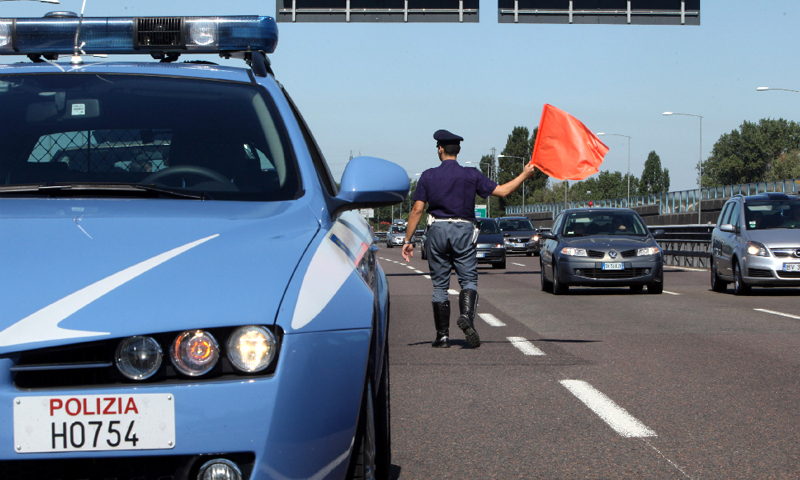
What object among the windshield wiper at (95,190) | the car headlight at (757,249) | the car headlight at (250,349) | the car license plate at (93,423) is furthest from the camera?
the car headlight at (757,249)

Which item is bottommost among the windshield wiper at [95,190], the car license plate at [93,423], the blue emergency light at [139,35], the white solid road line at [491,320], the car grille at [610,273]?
the white solid road line at [491,320]

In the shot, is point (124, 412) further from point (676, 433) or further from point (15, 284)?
point (676, 433)

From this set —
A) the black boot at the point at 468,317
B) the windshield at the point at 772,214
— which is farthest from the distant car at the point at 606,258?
the black boot at the point at 468,317

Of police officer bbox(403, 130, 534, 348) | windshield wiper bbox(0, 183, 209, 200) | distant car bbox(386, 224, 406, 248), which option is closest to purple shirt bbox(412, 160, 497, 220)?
police officer bbox(403, 130, 534, 348)

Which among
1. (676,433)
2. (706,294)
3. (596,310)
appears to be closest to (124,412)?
(676,433)

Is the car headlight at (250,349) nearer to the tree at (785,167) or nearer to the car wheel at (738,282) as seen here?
the car wheel at (738,282)

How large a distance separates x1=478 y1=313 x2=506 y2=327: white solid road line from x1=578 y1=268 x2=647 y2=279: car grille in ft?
14.8

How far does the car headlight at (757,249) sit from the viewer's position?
16656 mm

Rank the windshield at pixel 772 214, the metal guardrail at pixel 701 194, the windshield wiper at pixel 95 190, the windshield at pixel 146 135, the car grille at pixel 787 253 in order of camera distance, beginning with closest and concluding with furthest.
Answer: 1. the windshield wiper at pixel 95 190
2. the windshield at pixel 146 135
3. the car grille at pixel 787 253
4. the windshield at pixel 772 214
5. the metal guardrail at pixel 701 194

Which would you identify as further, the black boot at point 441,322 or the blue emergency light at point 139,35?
the black boot at point 441,322

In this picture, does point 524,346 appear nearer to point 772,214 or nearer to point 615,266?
point 615,266

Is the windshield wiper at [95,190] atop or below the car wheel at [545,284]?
atop

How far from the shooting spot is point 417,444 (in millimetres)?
5168

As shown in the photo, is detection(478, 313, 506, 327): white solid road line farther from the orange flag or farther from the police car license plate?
the police car license plate
